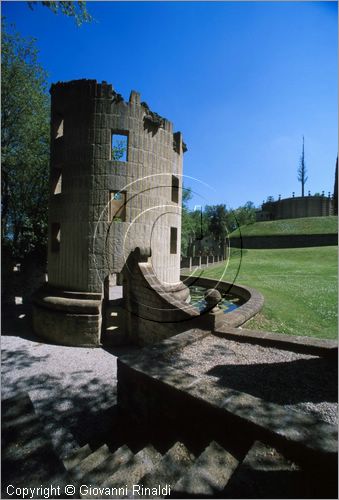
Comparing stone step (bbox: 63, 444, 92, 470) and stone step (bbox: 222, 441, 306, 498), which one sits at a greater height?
stone step (bbox: 222, 441, 306, 498)

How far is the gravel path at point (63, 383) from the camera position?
5.52 meters

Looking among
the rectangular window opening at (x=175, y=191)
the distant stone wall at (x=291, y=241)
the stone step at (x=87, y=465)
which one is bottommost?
the stone step at (x=87, y=465)

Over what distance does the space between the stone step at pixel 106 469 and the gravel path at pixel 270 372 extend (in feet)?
5.98

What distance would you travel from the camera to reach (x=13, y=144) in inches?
640

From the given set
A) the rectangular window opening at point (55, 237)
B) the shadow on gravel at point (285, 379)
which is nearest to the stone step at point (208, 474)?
the shadow on gravel at point (285, 379)

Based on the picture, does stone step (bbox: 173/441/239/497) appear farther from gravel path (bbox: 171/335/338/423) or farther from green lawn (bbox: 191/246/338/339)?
green lawn (bbox: 191/246/338/339)

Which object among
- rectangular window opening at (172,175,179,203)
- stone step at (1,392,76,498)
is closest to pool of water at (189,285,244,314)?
rectangular window opening at (172,175,179,203)

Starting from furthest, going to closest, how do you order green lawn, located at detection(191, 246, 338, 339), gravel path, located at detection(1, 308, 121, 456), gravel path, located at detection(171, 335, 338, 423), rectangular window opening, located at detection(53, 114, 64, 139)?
1. rectangular window opening, located at detection(53, 114, 64, 139)
2. green lawn, located at detection(191, 246, 338, 339)
3. gravel path, located at detection(1, 308, 121, 456)
4. gravel path, located at detection(171, 335, 338, 423)

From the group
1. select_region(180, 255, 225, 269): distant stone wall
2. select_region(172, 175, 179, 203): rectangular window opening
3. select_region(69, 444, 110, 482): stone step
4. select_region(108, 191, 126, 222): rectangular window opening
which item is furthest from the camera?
select_region(180, 255, 225, 269): distant stone wall

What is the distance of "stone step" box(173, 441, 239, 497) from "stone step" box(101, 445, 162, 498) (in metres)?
0.61

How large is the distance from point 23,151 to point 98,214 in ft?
31.8

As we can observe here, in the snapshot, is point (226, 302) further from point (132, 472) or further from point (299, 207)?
point (299, 207)

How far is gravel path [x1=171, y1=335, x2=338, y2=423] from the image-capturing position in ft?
13.4

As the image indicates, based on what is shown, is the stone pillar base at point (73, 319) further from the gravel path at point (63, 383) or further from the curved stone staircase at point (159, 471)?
the curved stone staircase at point (159, 471)
